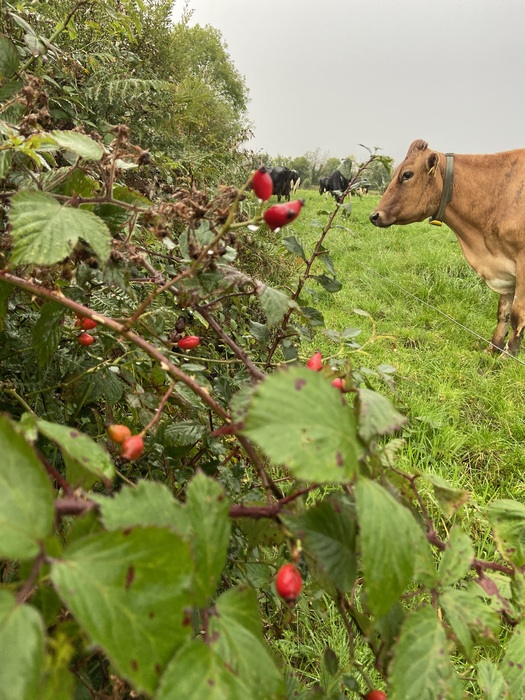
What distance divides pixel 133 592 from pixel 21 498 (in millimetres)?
87

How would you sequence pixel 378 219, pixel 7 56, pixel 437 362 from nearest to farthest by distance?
1. pixel 7 56
2. pixel 437 362
3. pixel 378 219

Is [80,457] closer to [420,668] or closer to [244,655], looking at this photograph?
[244,655]

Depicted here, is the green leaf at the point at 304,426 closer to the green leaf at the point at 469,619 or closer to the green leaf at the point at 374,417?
the green leaf at the point at 374,417

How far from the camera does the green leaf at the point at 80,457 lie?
371mm

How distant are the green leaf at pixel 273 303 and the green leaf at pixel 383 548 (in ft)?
0.99

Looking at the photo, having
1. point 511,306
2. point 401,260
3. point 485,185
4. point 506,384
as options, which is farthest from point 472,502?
point 401,260

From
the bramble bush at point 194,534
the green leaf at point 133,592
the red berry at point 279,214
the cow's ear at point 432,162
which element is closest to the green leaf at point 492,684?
the bramble bush at point 194,534

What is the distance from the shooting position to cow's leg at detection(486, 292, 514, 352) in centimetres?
392

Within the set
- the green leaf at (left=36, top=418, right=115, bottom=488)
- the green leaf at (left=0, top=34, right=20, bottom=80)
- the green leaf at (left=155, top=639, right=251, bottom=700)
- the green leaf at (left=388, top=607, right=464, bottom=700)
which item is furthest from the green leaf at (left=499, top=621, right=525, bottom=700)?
the green leaf at (left=0, top=34, right=20, bottom=80)

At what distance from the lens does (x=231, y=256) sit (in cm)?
75

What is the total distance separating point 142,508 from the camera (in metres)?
0.33

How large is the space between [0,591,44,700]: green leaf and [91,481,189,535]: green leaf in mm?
66

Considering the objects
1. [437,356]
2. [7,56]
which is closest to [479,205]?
[437,356]

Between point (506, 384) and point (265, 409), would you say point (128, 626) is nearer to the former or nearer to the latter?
point (265, 409)
